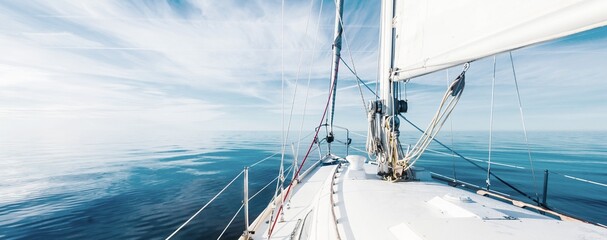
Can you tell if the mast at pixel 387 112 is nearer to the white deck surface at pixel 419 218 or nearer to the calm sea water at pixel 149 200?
the white deck surface at pixel 419 218

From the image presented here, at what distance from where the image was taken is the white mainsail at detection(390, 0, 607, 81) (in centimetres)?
145

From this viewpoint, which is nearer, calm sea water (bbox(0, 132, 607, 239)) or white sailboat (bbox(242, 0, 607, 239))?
white sailboat (bbox(242, 0, 607, 239))

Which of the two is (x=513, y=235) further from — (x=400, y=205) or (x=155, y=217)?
(x=155, y=217)

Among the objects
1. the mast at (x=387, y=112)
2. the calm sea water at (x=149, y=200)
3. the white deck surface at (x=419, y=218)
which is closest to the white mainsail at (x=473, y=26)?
the mast at (x=387, y=112)

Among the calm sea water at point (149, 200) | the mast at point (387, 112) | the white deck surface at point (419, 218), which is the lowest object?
the calm sea water at point (149, 200)

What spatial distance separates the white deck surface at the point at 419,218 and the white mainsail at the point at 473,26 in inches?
61.9

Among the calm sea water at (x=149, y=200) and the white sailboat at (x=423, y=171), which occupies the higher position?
the white sailboat at (x=423, y=171)

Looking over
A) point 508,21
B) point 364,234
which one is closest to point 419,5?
point 508,21

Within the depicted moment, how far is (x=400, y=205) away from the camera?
284cm

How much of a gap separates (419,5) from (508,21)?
1.69 metres

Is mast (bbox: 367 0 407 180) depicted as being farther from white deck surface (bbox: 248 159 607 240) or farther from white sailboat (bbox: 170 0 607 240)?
white deck surface (bbox: 248 159 607 240)

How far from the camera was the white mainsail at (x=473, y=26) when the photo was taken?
1.45 m

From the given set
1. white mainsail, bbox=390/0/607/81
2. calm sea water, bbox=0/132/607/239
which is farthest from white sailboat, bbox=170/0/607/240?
calm sea water, bbox=0/132/607/239

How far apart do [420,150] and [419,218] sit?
1652 mm
